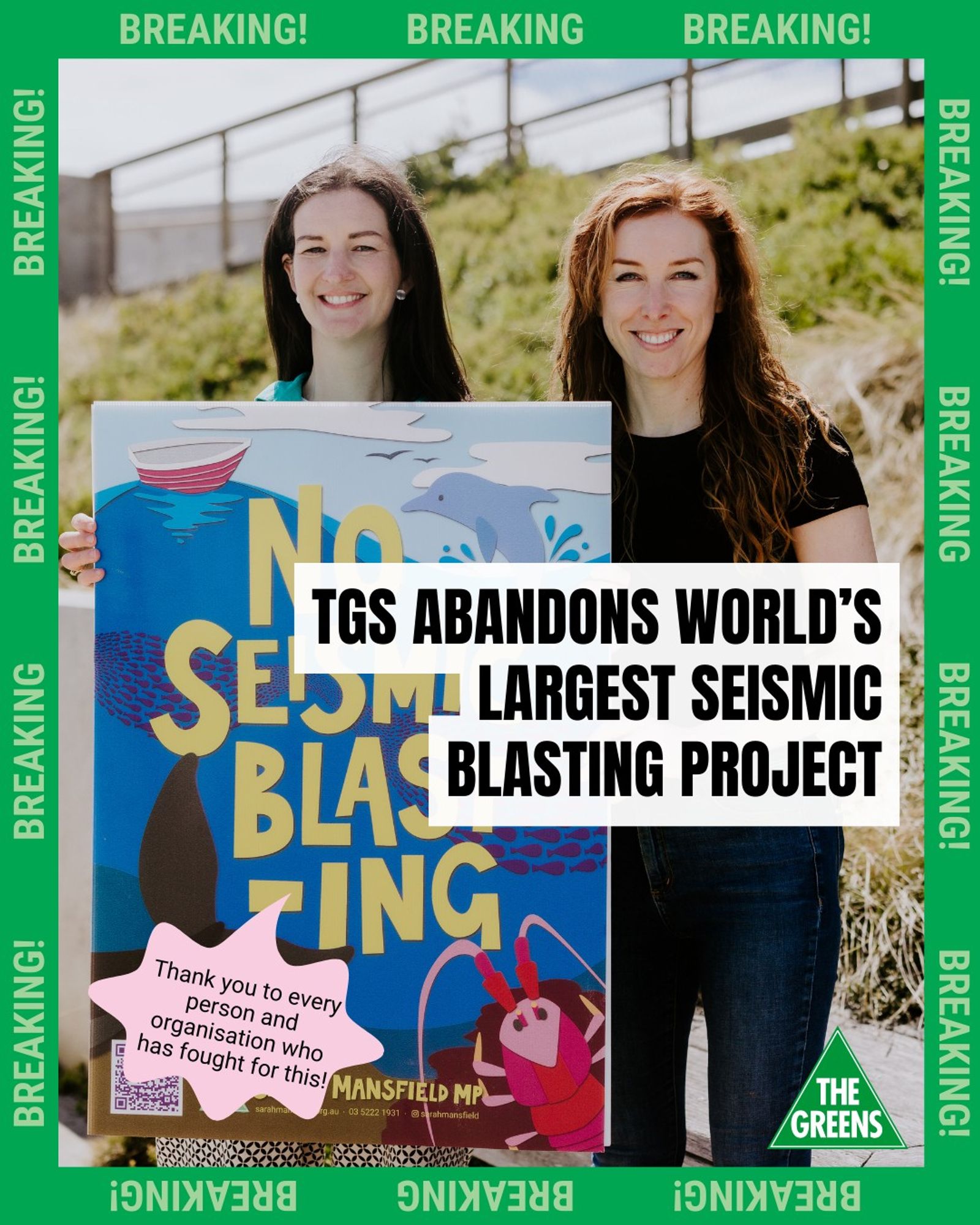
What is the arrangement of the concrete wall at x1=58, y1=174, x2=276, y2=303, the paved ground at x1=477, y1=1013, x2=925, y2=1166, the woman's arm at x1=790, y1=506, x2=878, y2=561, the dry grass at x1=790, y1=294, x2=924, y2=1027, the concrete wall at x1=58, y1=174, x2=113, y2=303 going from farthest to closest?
the concrete wall at x1=58, y1=174, x2=113, y2=303 < the concrete wall at x1=58, y1=174, x2=276, y2=303 < the dry grass at x1=790, y1=294, x2=924, y2=1027 < the paved ground at x1=477, y1=1013, x2=925, y2=1166 < the woman's arm at x1=790, y1=506, x2=878, y2=561

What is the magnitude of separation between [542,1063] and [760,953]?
A: 1.42 ft

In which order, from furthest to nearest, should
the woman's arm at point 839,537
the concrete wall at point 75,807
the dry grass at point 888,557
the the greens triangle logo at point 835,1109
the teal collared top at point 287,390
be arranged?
the concrete wall at point 75,807, the dry grass at point 888,557, the teal collared top at point 287,390, the the greens triangle logo at point 835,1109, the woman's arm at point 839,537

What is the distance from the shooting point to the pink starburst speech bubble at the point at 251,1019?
6.43 feet

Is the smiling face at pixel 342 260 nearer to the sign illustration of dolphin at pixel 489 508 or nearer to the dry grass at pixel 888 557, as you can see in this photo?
the sign illustration of dolphin at pixel 489 508

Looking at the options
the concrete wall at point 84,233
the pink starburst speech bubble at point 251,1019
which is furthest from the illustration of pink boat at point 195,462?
the concrete wall at point 84,233

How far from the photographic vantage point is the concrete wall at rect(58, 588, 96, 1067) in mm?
3373

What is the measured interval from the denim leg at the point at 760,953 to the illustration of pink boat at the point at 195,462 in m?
1.00

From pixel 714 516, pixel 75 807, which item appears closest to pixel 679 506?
pixel 714 516

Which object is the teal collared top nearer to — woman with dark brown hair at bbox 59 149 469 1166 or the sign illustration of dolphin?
woman with dark brown hair at bbox 59 149 469 1166

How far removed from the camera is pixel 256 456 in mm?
1928

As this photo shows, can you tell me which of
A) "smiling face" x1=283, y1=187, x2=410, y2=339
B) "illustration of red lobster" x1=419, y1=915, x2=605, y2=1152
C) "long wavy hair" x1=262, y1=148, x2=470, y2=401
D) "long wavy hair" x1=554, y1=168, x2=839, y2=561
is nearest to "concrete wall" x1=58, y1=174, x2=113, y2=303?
"long wavy hair" x1=262, y1=148, x2=470, y2=401

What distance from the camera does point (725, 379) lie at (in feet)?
6.32

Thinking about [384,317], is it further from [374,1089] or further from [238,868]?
[374,1089]

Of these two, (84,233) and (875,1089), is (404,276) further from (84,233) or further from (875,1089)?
(84,233)
